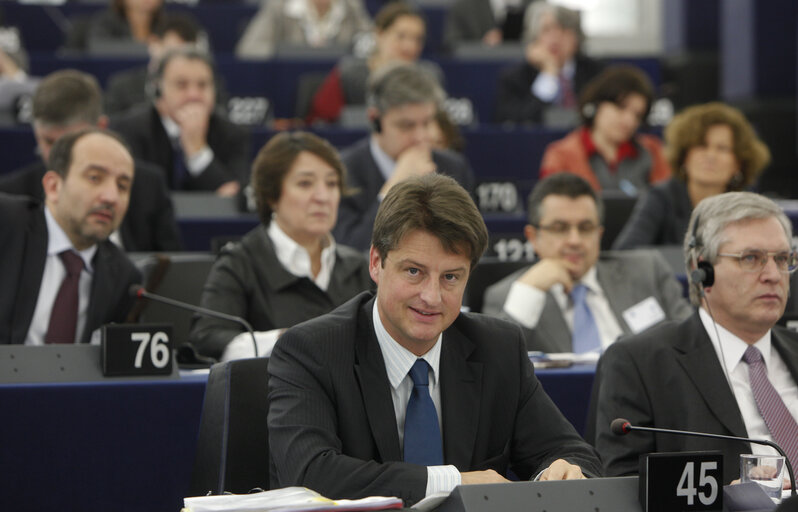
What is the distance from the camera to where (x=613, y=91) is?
21.1 ft

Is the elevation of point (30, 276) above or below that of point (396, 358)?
above

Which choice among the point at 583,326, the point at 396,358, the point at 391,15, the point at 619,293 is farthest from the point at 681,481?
the point at 391,15

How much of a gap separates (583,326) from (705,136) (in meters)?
1.36

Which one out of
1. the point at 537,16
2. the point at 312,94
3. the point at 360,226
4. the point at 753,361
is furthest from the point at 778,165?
the point at 753,361

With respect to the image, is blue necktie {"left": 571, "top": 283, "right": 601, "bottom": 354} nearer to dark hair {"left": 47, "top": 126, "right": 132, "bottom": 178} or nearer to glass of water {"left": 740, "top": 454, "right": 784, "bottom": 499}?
dark hair {"left": 47, "top": 126, "right": 132, "bottom": 178}

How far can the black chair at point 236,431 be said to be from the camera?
101 inches

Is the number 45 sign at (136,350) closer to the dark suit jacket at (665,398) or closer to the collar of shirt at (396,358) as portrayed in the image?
the collar of shirt at (396,358)

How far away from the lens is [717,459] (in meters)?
2.11

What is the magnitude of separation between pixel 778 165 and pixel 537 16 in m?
2.55

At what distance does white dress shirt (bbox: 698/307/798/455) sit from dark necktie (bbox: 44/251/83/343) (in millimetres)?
1941

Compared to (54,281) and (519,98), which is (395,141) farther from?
(519,98)

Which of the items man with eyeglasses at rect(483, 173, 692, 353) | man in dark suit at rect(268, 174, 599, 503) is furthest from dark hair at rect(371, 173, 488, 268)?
man with eyeglasses at rect(483, 173, 692, 353)

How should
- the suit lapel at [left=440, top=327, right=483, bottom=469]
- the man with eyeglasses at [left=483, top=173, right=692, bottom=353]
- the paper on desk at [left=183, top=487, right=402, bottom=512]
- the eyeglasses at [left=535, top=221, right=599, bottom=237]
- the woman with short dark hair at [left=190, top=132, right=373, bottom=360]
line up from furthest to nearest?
the eyeglasses at [left=535, top=221, right=599, bottom=237] < the man with eyeglasses at [left=483, top=173, right=692, bottom=353] < the woman with short dark hair at [left=190, top=132, right=373, bottom=360] < the suit lapel at [left=440, top=327, right=483, bottom=469] < the paper on desk at [left=183, top=487, right=402, bottom=512]

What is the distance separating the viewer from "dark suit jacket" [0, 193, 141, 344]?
3.77 meters
